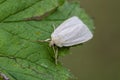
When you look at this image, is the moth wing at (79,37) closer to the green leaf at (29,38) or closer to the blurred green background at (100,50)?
the green leaf at (29,38)

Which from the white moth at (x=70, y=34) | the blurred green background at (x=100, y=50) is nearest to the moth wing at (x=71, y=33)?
the white moth at (x=70, y=34)

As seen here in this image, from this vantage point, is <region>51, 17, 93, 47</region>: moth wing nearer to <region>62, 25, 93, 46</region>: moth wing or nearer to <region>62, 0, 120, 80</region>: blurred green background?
<region>62, 25, 93, 46</region>: moth wing

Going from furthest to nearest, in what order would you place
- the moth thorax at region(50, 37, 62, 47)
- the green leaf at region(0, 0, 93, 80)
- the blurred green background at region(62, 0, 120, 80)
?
1. the blurred green background at region(62, 0, 120, 80)
2. the moth thorax at region(50, 37, 62, 47)
3. the green leaf at region(0, 0, 93, 80)

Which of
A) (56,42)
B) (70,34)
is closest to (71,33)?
(70,34)

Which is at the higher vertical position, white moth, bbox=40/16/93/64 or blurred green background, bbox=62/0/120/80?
white moth, bbox=40/16/93/64

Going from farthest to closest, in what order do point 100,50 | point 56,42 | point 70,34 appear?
point 100,50, point 70,34, point 56,42

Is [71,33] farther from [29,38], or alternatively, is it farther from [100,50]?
[100,50]

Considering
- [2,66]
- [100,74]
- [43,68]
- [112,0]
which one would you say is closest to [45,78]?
[43,68]

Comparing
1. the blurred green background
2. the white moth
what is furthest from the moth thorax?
the blurred green background
